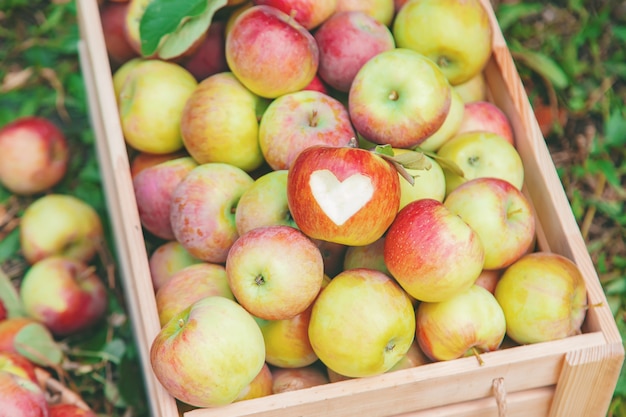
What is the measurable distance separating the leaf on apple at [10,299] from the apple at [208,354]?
88 centimetres

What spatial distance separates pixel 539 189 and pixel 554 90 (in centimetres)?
88

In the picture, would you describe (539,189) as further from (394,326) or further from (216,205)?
(216,205)

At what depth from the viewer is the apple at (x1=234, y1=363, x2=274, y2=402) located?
1188mm

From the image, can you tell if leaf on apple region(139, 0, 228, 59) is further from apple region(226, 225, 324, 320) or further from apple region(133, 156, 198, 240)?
apple region(226, 225, 324, 320)

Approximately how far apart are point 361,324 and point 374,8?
812 millimetres

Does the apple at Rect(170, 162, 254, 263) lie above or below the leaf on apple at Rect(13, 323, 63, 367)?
above

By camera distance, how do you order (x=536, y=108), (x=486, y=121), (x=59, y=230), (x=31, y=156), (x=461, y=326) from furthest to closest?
1. (x=536, y=108)
2. (x=31, y=156)
3. (x=59, y=230)
4. (x=486, y=121)
5. (x=461, y=326)

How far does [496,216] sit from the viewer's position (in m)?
1.26

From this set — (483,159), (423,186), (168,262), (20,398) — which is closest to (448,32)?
(483,159)

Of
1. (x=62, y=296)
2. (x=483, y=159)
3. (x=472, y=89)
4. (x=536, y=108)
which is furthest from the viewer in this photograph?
Result: (x=536, y=108)

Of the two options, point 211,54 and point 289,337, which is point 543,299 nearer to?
point 289,337

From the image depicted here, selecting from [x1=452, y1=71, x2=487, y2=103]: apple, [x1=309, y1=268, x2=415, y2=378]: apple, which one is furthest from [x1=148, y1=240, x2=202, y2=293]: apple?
[x1=452, y1=71, x2=487, y2=103]: apple

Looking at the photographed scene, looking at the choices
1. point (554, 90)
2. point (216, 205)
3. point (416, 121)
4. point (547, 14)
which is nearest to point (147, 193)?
point (216, 205)

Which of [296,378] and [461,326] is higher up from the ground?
[461,326]
